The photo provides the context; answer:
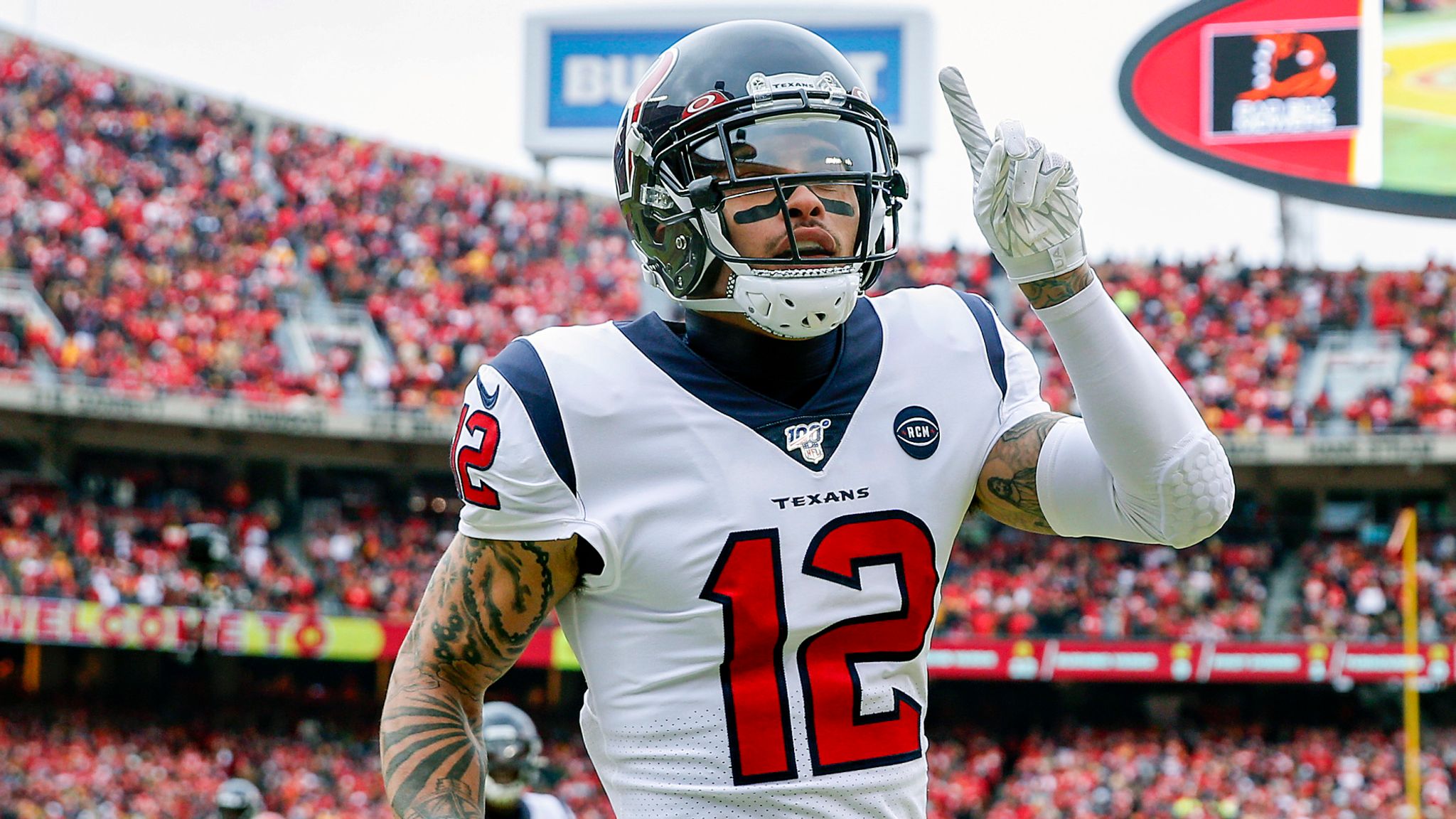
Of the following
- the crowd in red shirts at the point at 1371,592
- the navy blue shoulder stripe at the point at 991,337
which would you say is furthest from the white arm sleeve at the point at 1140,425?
the crowd in red shirts at the point at 1371,592

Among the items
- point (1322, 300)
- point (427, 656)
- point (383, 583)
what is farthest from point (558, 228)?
point (427, 656)

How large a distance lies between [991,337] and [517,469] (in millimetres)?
805

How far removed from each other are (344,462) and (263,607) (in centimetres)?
363

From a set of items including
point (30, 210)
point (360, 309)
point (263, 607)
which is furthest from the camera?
point (360, 309)

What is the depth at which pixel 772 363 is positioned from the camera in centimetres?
235

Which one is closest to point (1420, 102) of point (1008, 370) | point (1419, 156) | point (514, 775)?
point (1419, 156)

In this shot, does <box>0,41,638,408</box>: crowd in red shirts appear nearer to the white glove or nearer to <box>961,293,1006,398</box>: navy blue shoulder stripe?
<box>961,293,1006,398</box>: navy blue shoulder stripe

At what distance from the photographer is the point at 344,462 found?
23062 millimetres

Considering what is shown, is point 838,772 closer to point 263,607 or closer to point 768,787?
point 768,787

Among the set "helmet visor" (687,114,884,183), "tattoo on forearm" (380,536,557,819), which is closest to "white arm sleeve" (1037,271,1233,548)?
"helmet visor" (687,114,884,183)

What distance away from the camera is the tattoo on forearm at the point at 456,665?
2.29 metres

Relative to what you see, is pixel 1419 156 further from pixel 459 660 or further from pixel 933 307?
pixel 459 660

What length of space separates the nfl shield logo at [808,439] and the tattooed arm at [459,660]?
35 centimetres

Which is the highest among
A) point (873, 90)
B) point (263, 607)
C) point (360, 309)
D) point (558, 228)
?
point (873, 90)
